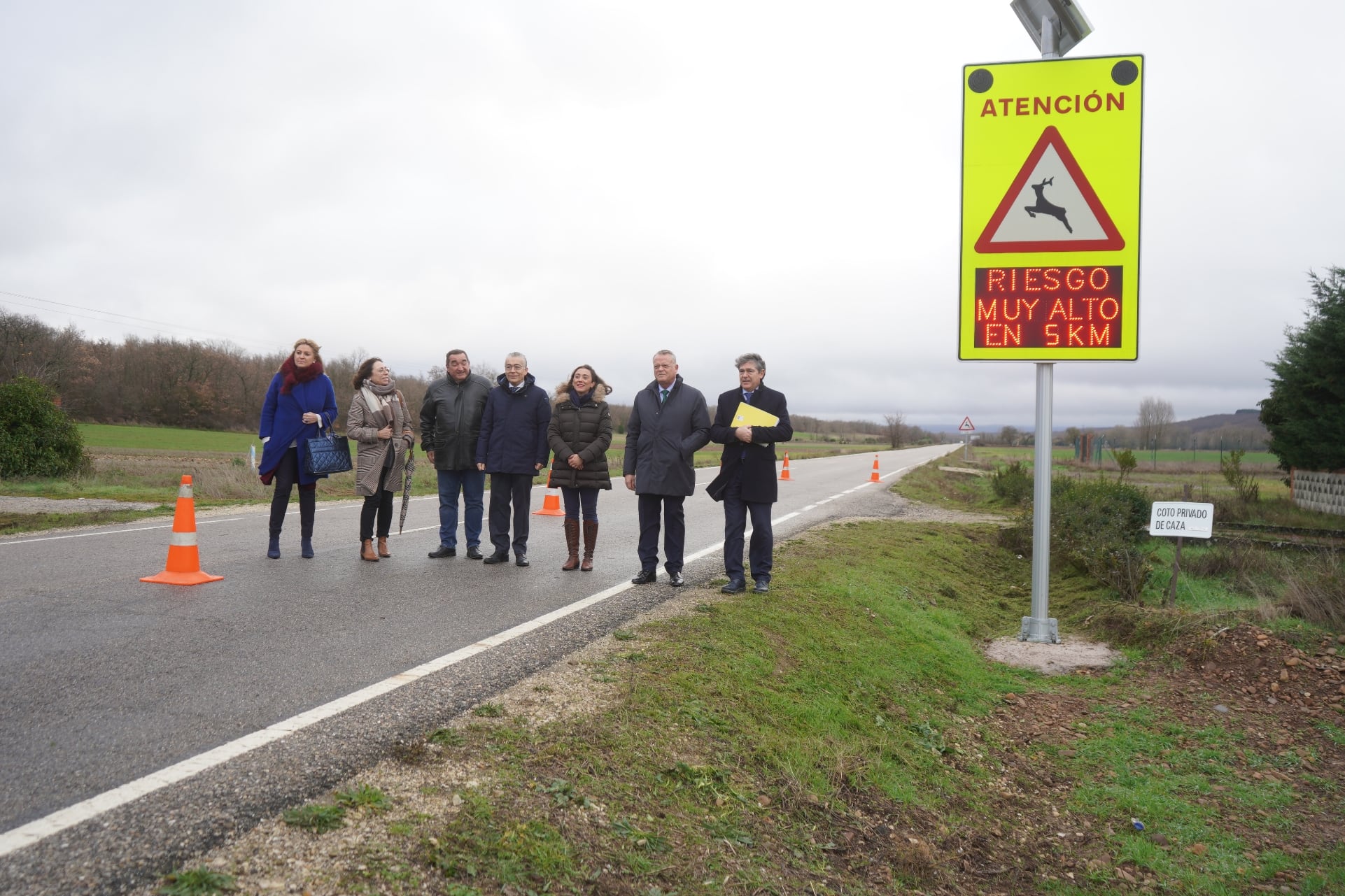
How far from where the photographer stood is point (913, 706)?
5.98 metres

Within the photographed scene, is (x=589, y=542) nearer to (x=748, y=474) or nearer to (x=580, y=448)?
(x=580, y=448)

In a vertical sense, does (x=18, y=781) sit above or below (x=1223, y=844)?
above

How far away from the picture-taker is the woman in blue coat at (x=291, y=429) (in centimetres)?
866

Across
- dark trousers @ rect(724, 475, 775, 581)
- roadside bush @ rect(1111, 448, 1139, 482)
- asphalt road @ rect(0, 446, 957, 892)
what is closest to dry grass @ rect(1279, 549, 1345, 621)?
dark trousers @ rect(724, 475, 775, 581)

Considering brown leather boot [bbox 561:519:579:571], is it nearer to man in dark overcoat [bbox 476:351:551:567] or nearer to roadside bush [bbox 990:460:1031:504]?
man in dark overcoat [bbox 476:351:551:567]

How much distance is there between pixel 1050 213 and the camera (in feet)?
23.7

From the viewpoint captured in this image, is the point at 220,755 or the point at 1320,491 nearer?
the point at 220,755

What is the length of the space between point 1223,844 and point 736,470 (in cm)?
421

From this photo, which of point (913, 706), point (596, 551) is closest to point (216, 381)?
point (596, 551)

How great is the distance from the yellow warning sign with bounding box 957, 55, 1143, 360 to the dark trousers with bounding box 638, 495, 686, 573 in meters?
2.81

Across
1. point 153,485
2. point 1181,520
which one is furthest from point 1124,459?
point 153,485

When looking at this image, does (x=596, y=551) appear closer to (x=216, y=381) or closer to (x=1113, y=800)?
(x=1113, y=800)

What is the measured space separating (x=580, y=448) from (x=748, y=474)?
1.72 meters

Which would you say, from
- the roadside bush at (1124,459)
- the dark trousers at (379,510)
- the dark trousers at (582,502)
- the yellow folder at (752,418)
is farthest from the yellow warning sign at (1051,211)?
the roadside bush at (1124,459)
